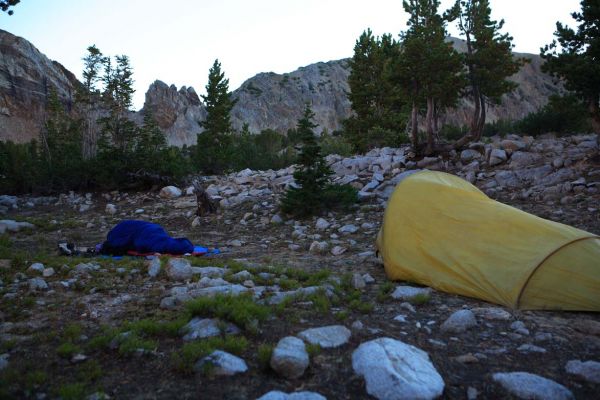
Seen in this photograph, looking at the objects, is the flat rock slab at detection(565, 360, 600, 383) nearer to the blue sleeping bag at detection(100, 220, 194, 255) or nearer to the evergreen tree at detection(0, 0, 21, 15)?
the blue sleeping bag at detection(100, 220, 194, 255)

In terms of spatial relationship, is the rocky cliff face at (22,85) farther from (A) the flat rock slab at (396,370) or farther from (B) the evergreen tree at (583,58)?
(A) the flat rock slab at (396,370)

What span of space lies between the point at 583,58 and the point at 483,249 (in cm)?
878

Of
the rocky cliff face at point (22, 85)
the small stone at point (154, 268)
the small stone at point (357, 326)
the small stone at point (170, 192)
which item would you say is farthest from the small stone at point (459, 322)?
the rocky cliff face at point (22, 85)

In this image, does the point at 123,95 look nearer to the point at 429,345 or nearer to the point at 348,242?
the point at 348,242

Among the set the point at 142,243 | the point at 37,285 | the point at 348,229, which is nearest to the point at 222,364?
the point at 37,285

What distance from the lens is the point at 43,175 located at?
17.1 metres

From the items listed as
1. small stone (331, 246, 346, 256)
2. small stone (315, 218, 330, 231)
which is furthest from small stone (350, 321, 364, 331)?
small stone (315, 218, 330, 231)

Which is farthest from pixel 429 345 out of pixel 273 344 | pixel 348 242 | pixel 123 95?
pixel 123 95

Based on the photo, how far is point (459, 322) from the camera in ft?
13.0

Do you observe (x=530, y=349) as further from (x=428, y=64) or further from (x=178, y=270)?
(x=428, y=64)

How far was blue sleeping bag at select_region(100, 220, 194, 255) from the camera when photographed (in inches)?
281

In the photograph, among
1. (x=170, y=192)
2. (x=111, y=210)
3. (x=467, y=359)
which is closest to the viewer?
(x=467, y=359)

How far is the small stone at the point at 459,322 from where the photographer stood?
3918mm

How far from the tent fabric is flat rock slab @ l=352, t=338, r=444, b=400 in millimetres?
1822
